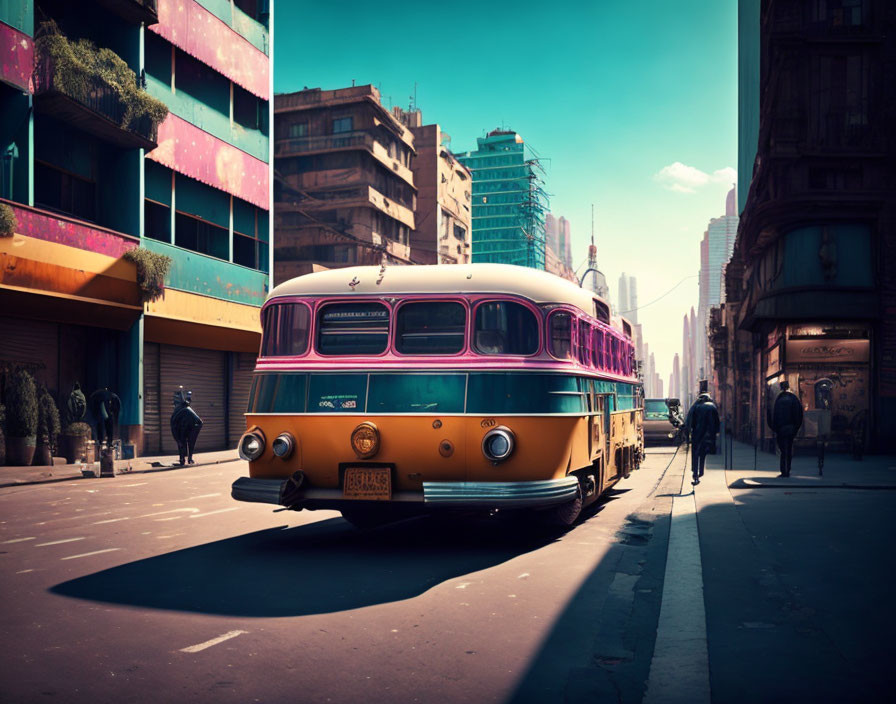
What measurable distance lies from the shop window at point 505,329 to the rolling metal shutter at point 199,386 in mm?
21272

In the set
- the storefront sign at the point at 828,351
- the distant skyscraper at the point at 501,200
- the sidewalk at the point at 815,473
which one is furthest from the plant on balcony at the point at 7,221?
the distant skyscraper at the point at 501,200

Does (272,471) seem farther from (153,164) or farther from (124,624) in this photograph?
(153,164)

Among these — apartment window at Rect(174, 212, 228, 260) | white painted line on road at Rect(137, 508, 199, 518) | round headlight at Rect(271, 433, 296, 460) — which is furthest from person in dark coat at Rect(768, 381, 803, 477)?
apartment window at Rect(174, 212, 228, 260)

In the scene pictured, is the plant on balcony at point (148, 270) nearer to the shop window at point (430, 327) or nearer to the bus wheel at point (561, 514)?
the shop window at point (430, 327)

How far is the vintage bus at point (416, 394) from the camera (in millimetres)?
8781

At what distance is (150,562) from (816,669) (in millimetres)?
6017

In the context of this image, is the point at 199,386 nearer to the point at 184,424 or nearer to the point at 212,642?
the point at 184,424

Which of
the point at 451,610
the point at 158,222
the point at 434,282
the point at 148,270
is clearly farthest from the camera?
the point at 158,222

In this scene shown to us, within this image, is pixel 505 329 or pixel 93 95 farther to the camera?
pixel 93 95

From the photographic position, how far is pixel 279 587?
7375 mm

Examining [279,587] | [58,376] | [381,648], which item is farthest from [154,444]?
[381,648]

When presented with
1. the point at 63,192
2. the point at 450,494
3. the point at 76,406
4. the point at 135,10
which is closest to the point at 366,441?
the point at 450,494

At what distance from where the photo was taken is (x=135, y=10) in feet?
85.6

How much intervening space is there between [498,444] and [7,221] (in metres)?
16.6
